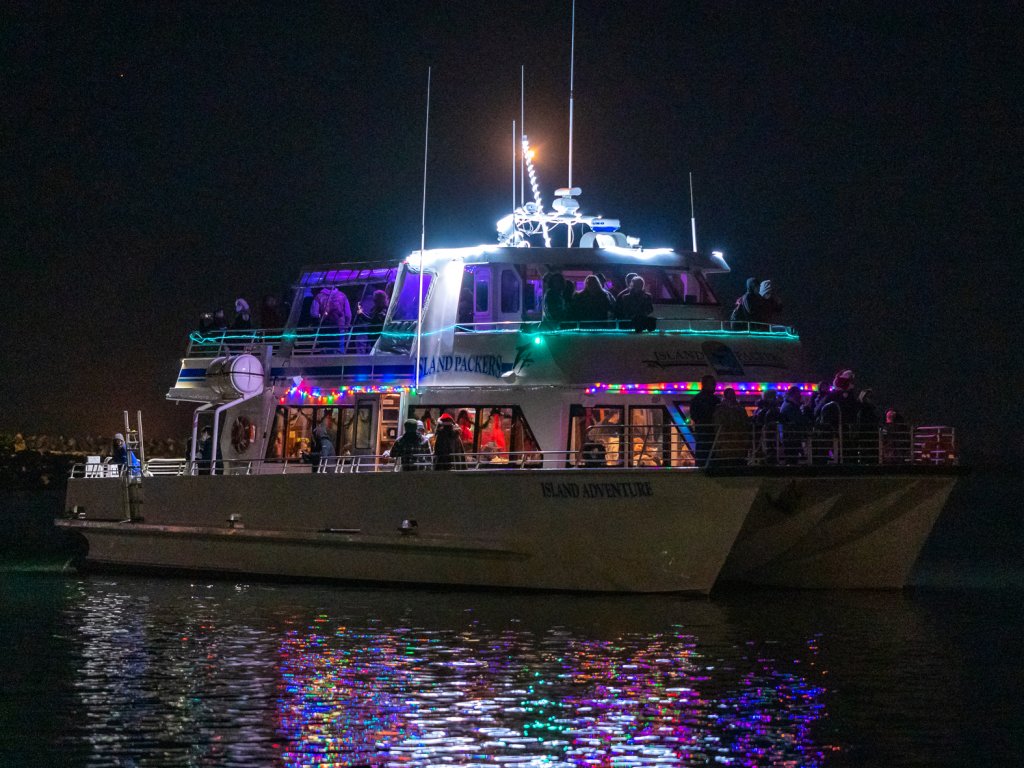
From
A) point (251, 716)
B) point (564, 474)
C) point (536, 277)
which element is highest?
point (536, 277)

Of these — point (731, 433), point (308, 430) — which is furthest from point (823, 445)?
Result: point (308, 430)

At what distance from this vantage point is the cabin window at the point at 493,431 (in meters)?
21.0

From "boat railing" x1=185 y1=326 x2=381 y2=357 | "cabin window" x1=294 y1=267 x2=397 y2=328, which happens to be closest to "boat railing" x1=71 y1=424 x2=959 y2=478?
"boat railing" x1=185 y1=326 x2=381 y2=357

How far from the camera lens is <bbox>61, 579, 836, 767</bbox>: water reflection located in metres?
11.7

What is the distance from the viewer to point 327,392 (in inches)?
914

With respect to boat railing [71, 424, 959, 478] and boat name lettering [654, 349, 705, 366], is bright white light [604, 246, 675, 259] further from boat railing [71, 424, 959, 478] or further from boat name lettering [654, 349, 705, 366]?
boat railing [71, 424, 959, 478]

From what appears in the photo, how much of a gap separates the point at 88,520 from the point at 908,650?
1380 centimetres

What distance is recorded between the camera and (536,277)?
22.0 metres

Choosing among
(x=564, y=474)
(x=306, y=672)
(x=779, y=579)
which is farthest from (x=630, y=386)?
(x=306, y=672)

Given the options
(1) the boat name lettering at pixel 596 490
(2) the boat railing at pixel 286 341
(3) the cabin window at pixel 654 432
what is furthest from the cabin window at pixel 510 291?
(1) the boat name lettering at pixel 596 490

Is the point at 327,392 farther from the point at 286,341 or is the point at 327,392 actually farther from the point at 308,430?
the point at 286,341

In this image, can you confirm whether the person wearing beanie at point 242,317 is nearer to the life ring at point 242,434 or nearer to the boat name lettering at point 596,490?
the life ring at point 242,434

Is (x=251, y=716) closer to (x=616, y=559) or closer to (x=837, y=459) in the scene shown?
(x=616, y=559)

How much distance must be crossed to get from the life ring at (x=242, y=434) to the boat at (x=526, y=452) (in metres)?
0.04
